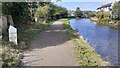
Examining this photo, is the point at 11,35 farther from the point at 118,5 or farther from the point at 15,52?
the point at 118,5

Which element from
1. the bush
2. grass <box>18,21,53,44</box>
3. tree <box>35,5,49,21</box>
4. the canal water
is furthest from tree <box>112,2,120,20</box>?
grass <box>18,21,53,44</box>

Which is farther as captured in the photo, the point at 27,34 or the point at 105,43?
the point at 105,43

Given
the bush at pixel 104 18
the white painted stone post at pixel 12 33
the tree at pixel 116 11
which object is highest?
the white painted stone post at pixel 12 33

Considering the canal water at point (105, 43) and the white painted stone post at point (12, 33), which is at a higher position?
the white painted stone post at point (12, 33)

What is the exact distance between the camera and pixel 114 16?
57.6 metres

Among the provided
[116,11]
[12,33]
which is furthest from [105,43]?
[116,11]

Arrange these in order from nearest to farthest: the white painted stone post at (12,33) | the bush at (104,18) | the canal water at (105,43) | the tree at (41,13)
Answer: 1. the white painted stone post at (12,33)
2. the canal water at (105,43)
3. the tree at (41,13)
4. the bush at (104,18)

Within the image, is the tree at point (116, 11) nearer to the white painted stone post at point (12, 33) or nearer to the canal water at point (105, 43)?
the canal water at point (105, 43)

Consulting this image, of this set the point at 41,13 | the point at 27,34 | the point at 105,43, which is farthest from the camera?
the point at 41,13

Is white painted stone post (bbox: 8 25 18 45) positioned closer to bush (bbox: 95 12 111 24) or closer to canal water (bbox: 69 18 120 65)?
canal water (bbox: 69 18 120 65)

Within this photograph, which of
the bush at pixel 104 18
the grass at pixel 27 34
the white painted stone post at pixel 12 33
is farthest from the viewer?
the bush at pixel 104 18

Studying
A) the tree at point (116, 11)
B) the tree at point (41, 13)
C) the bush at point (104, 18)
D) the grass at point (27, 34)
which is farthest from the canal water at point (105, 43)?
the bush at point (104, 18)

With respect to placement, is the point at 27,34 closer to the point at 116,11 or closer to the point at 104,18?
the point at 116,11

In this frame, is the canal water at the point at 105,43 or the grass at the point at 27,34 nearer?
the canal water at the point at 105,43
